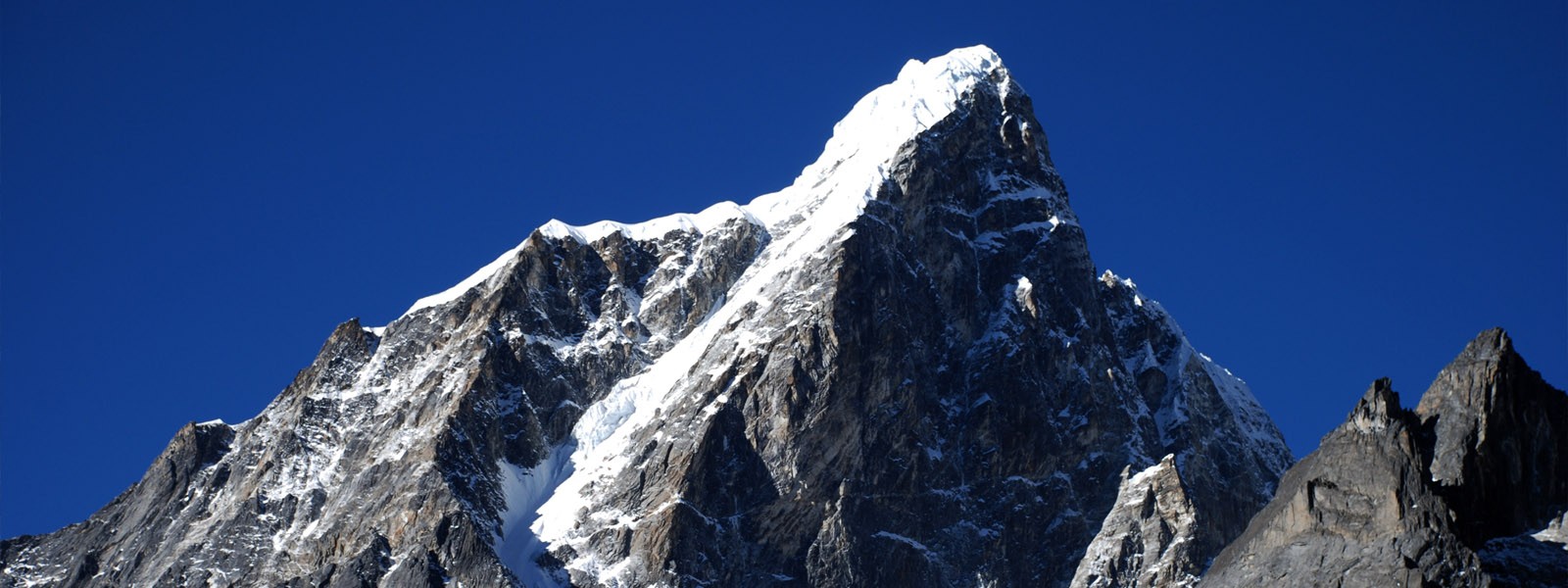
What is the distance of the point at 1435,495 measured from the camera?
15838 centimetres

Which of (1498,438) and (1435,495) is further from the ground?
(1498,438)

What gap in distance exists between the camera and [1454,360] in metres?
171

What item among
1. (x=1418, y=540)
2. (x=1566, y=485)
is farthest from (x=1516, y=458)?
(x=1418, y=540)

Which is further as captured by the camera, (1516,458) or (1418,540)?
(1516,458)

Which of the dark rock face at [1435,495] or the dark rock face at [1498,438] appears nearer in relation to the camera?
the dark rock face at [1435,495]

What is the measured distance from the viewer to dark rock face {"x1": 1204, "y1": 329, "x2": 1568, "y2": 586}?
511 feet

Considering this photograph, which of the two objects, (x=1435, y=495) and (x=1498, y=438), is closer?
(x=1435, y=495)

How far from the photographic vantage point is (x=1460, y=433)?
166375 millimetres

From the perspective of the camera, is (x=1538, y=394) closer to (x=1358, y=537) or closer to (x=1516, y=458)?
(x=1516, y=458)

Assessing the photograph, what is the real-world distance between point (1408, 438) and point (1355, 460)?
3147mm

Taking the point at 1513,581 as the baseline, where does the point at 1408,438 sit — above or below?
above

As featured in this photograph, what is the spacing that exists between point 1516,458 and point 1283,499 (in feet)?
44.5

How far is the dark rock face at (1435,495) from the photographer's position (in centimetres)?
15588

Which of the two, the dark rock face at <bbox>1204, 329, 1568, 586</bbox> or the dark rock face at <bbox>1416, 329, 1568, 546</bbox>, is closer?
the dark rock face at <bbox>1204, 329, 1568, 586</bbox>
